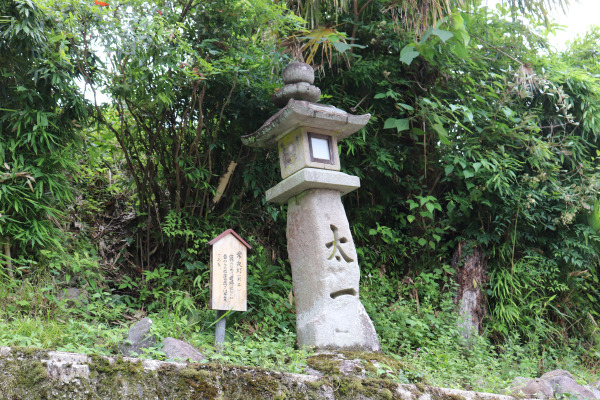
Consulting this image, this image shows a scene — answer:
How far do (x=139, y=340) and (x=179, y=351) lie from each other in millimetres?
368

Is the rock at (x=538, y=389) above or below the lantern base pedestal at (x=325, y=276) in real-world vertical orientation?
below

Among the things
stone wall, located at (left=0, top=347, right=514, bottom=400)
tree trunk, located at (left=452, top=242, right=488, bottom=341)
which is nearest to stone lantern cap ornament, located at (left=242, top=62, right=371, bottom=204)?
stone wall, located at (left=0, top=347, right=514, bottom=400)

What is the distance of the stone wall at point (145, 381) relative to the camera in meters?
2.17

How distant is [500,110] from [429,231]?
144cm

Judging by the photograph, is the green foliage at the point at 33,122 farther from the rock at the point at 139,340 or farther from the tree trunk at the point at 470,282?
the tree trunk at the point at 470,282

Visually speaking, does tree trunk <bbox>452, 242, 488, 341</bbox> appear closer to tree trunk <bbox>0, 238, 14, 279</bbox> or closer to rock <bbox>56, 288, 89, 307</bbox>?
rock <bbox>56, 288, 89, 307</bbox>

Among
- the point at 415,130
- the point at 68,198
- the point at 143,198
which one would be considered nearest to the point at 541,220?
the point at 415,130

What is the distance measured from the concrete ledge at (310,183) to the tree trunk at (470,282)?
6.65 feet

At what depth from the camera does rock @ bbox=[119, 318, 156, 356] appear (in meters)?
3.26

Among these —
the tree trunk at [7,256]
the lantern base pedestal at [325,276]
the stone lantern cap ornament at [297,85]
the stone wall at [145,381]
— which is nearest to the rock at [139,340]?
the stone wall at [145,381]

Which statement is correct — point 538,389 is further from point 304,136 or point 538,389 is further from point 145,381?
point 145,381

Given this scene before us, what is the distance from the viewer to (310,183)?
13.3ft

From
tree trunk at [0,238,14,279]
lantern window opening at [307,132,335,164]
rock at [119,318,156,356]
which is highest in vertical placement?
lantern window opening at [307,132,335,164]

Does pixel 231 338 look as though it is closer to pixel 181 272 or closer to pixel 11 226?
pixel 181 272
